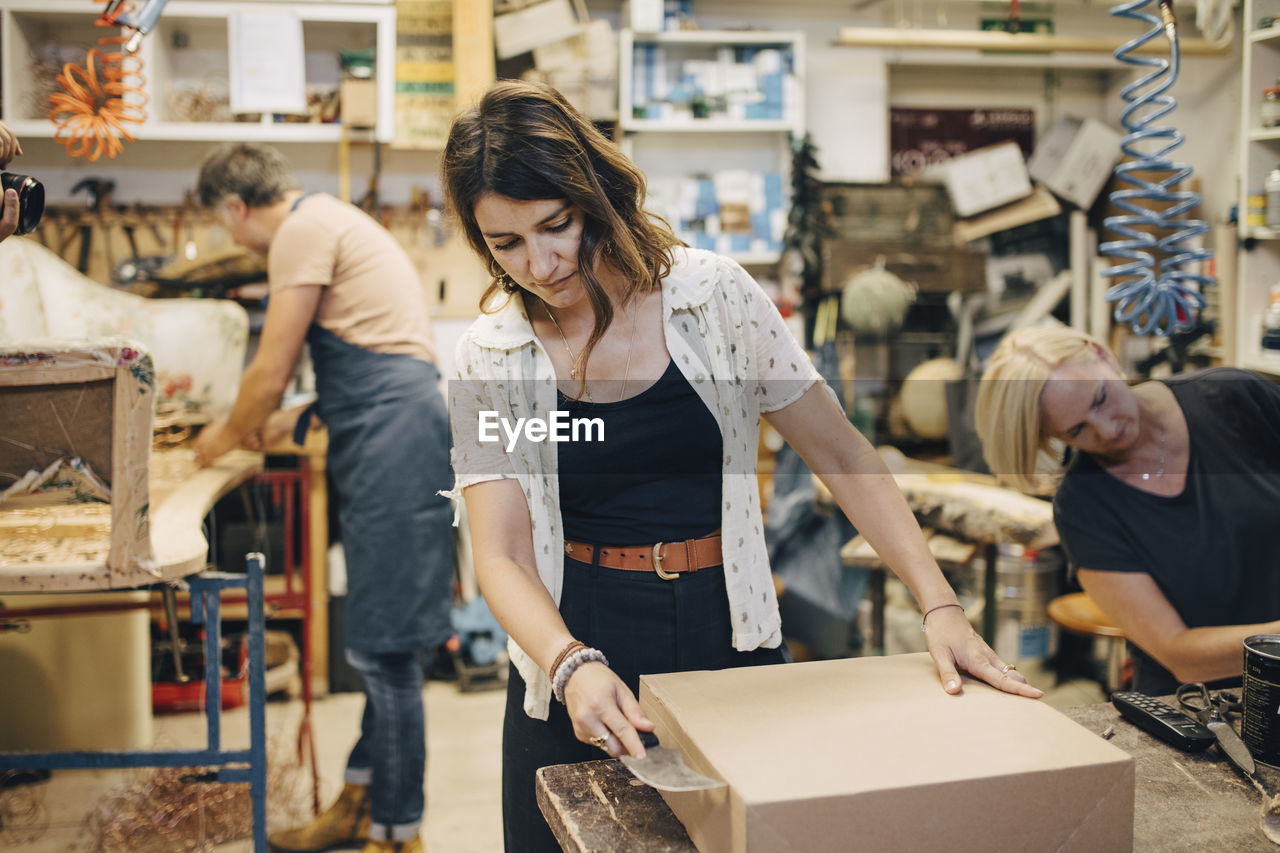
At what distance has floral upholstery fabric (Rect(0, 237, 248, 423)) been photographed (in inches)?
104

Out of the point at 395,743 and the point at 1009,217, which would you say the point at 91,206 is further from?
the point at 1009,217

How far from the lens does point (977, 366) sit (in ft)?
14.2

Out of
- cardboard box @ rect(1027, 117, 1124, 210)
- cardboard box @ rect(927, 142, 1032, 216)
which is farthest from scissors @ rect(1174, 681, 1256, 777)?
cardboard box @ rect(1027, 117, 1124, 210)

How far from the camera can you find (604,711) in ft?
3.13

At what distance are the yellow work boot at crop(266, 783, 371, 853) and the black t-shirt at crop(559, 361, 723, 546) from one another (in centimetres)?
155

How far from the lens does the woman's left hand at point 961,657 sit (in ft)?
3.31

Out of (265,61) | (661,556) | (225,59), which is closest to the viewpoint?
(661,556)

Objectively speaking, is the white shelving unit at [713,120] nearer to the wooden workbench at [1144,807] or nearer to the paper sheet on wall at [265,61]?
the paper sheet on wall at [265,61]

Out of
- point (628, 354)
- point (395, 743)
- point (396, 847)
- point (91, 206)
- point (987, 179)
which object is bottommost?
point (396, 847)

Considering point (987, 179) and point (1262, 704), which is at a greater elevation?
point (987, 179)

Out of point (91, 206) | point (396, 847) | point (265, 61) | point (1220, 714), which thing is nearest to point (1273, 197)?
point (1220, 714)

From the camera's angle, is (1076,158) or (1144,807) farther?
(1076,158)

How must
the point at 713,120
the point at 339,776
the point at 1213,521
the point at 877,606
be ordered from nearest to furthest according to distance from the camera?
the point at 1213,521 → the point at 877,606 → the point at 339,776 → the point at 713,120

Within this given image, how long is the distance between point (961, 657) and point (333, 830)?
1.94m
